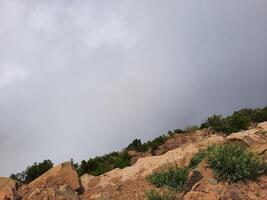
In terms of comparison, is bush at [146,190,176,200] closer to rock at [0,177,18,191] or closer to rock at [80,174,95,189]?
rock at [80,174,95,189]

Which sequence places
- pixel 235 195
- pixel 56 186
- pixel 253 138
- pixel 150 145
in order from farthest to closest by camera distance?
pixel 150 145 < pixel 253 138 < pixel 56 186 < pixel 235 195

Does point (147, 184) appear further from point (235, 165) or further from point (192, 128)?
point (192, 128)

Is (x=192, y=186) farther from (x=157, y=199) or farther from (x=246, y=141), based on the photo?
(x=246, y=141)

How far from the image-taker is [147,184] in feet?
59.1

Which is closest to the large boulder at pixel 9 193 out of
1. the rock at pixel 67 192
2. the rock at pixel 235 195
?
the rock at pixel 67 192

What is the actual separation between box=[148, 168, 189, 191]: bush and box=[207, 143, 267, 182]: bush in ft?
4.81

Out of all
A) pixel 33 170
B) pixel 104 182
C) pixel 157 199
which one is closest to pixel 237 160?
pixel 157 199

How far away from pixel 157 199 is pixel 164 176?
2748 mm

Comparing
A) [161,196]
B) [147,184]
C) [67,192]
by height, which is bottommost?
[161,196]

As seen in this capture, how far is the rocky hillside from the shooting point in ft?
45.8

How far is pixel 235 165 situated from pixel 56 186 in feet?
24.0

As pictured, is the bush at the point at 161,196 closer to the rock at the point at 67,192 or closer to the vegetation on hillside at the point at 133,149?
the rock at the point at 67,192

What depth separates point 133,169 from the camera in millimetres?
21922

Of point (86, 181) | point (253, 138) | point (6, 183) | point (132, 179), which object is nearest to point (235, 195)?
point (253, 138)
